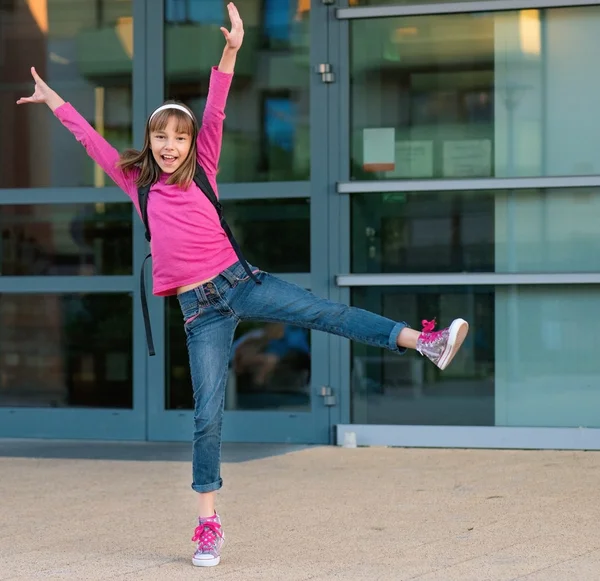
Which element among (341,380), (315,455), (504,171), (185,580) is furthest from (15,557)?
(504,171)

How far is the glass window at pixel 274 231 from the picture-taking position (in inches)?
306

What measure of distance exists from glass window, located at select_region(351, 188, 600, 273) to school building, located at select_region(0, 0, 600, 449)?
1 centimetres

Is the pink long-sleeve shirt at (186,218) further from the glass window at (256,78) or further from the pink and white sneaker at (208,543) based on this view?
the glass window at (256,78)

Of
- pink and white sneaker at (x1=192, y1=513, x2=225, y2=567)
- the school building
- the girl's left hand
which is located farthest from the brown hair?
the school building

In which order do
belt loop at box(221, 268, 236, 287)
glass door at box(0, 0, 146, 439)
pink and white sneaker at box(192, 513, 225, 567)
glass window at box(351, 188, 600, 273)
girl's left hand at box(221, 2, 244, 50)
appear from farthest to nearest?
glass door at box(0, 0, 146, 439) → glass window at box(351, 188, 600, 273) → belt loop at box(221, 268, 236, 287) → pink and white sneaker at box(192, 513, 225, 567) → girl's left hand at box(221, 2, 244, 50)

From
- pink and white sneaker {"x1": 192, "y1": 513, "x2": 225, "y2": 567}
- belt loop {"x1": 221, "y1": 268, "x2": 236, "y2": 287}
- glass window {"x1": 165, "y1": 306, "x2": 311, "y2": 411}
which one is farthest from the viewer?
glass window {"x1": 165, "y1": 306, "x2": 311, "y2": 411}

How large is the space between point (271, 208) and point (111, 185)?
109 centimetres

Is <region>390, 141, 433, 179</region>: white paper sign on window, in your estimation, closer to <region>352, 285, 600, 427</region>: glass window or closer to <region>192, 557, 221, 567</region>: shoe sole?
<region>352, 285, 600, 427</region>: glass window

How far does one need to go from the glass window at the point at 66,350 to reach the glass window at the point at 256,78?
4.01 ft

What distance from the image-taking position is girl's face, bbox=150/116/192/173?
14.5 feet

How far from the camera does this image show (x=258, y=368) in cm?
789

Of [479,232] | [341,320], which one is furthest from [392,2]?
[341,320]

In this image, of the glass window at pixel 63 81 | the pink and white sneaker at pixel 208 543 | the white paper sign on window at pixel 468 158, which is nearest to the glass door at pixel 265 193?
the glass window at pixel 63 81

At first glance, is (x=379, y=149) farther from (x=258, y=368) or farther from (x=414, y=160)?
(x=258, y=368)
